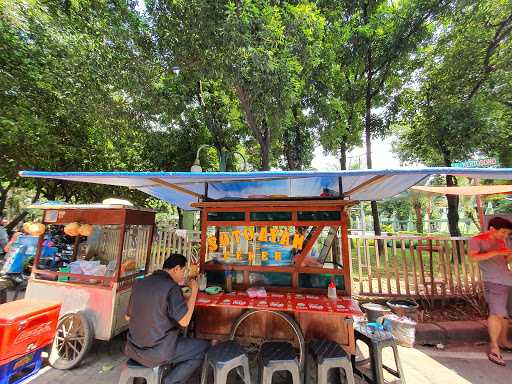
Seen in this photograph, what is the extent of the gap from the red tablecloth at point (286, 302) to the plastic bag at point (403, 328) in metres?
1.57

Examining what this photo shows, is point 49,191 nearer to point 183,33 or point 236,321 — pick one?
point 183,33

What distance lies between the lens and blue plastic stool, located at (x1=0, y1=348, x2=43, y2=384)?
2605mm

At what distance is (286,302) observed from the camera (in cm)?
303

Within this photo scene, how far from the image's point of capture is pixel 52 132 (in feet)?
29.3

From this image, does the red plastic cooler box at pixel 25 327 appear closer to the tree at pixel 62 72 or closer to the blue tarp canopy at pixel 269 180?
the blue tarp canopy at pixel 269 180

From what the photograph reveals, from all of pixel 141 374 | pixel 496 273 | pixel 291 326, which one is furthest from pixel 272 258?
pixel 496 273

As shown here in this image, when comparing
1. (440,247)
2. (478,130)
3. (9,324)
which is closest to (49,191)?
(9,324)

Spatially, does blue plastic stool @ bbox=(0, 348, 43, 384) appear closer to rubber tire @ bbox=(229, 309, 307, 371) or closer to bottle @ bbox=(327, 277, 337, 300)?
rubber tire @ bbox=(229, 309, 307, 371)

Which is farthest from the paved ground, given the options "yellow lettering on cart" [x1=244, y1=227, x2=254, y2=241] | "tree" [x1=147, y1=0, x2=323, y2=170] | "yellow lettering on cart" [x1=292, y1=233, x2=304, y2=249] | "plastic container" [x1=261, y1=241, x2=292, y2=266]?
"tree" [x1=147, y1=0, x2=323, y2=170]

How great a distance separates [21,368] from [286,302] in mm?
3150

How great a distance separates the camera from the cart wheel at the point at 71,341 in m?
3.36

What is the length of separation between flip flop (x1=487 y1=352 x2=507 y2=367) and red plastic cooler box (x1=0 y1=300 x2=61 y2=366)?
20.1 ft

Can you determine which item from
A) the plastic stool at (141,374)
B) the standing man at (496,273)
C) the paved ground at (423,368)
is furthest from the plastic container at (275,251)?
the standing man at (496,273)

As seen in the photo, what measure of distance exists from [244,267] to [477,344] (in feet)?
13.8
